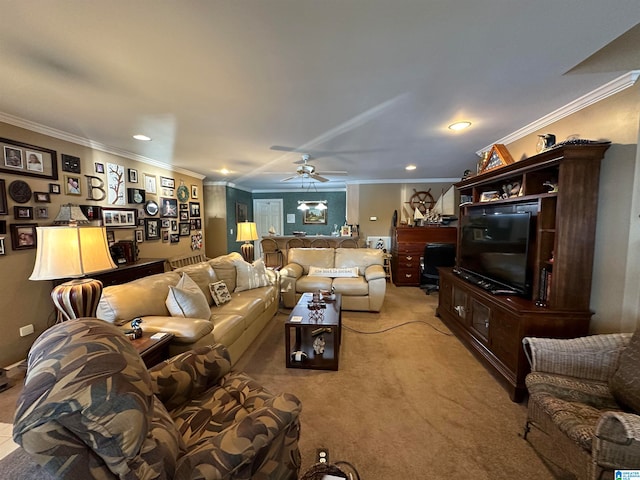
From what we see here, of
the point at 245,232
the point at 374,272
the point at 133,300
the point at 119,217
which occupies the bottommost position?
the point at 374,272

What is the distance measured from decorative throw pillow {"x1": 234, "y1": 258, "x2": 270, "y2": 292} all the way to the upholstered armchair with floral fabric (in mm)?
2834

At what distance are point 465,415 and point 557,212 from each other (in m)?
1.66

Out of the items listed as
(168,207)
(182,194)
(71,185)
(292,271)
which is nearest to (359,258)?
(292,271)

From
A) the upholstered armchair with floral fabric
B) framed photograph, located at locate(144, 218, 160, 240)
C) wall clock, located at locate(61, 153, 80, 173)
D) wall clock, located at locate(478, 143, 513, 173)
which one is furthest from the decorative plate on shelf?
the upholstered armchair with floral fabric

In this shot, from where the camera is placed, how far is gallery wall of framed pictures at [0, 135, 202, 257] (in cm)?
259

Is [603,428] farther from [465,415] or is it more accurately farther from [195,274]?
[195,274]

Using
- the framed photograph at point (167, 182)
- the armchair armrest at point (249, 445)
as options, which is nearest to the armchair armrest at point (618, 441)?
the armchair armrest at point (249, 445)

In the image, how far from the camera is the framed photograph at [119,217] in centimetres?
357

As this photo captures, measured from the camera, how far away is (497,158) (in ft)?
9.82

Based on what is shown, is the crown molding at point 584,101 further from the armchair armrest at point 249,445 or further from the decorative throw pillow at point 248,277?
the decorative throw pillow at point 248,277

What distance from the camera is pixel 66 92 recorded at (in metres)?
2.07

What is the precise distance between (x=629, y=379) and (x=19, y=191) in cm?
480

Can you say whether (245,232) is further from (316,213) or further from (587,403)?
(316,213)

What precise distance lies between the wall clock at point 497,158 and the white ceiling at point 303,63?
0.21 metres
